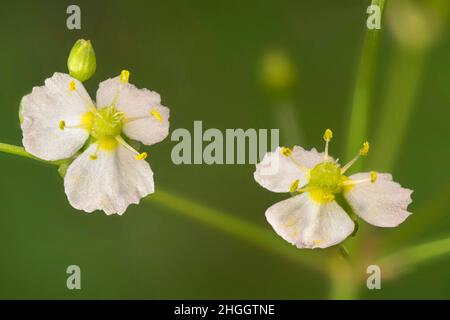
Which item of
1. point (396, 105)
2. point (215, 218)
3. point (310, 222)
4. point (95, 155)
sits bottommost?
point (310, 222)

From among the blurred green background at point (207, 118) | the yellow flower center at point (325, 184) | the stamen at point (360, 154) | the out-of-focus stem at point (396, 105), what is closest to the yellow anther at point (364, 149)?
the stamen at point (360, 154)

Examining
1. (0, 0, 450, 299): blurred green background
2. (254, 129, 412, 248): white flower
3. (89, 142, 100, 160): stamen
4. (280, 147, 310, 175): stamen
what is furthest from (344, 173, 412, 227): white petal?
(0, 0, 450, 299): blurred green background

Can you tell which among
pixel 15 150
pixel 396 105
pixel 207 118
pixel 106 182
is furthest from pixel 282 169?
pixel 207 118

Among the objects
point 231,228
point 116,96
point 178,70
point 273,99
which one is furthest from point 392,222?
point 178,70

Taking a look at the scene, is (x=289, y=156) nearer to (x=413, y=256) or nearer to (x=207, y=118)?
(x=413, y=256)

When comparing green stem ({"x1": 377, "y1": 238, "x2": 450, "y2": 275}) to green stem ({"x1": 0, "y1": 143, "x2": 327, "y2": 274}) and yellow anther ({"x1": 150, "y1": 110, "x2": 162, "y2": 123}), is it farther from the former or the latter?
yellow anther ({"x1": 150, "y1": 110, "x2": 162, "y2": 123})

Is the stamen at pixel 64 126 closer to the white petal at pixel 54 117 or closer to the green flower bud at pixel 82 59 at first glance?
the white petal at pixel 54 117

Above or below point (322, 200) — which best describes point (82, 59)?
above
